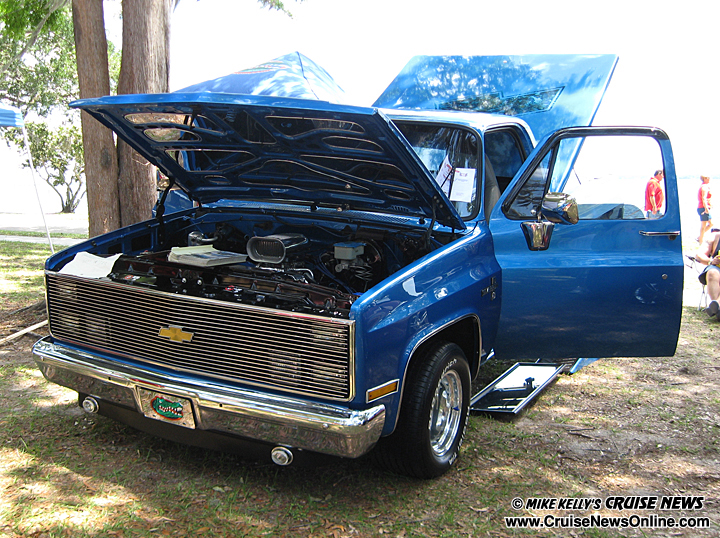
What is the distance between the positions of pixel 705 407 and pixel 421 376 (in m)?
2.76

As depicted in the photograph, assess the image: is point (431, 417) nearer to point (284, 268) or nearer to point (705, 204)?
point (284, 268)

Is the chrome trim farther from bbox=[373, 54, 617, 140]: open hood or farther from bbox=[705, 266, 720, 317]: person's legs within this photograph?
bbox=[705, 266, 720, 317]: person's legs

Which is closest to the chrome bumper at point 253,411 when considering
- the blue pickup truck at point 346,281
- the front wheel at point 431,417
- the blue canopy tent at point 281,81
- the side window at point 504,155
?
the blue pickup truck at point 346,281

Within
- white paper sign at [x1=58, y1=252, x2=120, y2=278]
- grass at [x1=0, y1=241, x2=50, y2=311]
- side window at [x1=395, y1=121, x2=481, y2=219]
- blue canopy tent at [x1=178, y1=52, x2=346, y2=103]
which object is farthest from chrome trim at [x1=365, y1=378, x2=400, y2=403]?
grass at [x1=0, y1=241, x2=50, y2=311]

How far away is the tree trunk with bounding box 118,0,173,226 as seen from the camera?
6023 mm

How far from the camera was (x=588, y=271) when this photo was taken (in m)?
3.65

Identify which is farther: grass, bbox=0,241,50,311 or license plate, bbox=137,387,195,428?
grass, bbox=0,241,50,311

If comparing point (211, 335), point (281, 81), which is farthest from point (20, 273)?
point (211, 335)

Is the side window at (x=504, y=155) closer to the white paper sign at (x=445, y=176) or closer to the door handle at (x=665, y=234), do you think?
the white paper sign at (x=445, y=176)

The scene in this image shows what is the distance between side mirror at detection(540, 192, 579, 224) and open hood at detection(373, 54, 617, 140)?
214 centimetres

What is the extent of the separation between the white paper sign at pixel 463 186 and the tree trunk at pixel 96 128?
392 cm

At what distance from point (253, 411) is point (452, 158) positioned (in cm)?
223

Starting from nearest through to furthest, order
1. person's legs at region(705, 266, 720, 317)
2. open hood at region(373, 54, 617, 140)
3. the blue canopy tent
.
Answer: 1. open hood at region(373, 54, 617, 140)
2. person's legs at region(705, 266, 720, 317)
3. the blue canopy tent

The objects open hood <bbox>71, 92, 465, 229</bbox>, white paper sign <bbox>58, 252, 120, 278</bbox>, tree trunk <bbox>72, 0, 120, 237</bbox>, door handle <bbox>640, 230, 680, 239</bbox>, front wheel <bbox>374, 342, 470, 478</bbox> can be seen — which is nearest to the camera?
open hood <bbox>71, 92, 465, 229</bbox>
